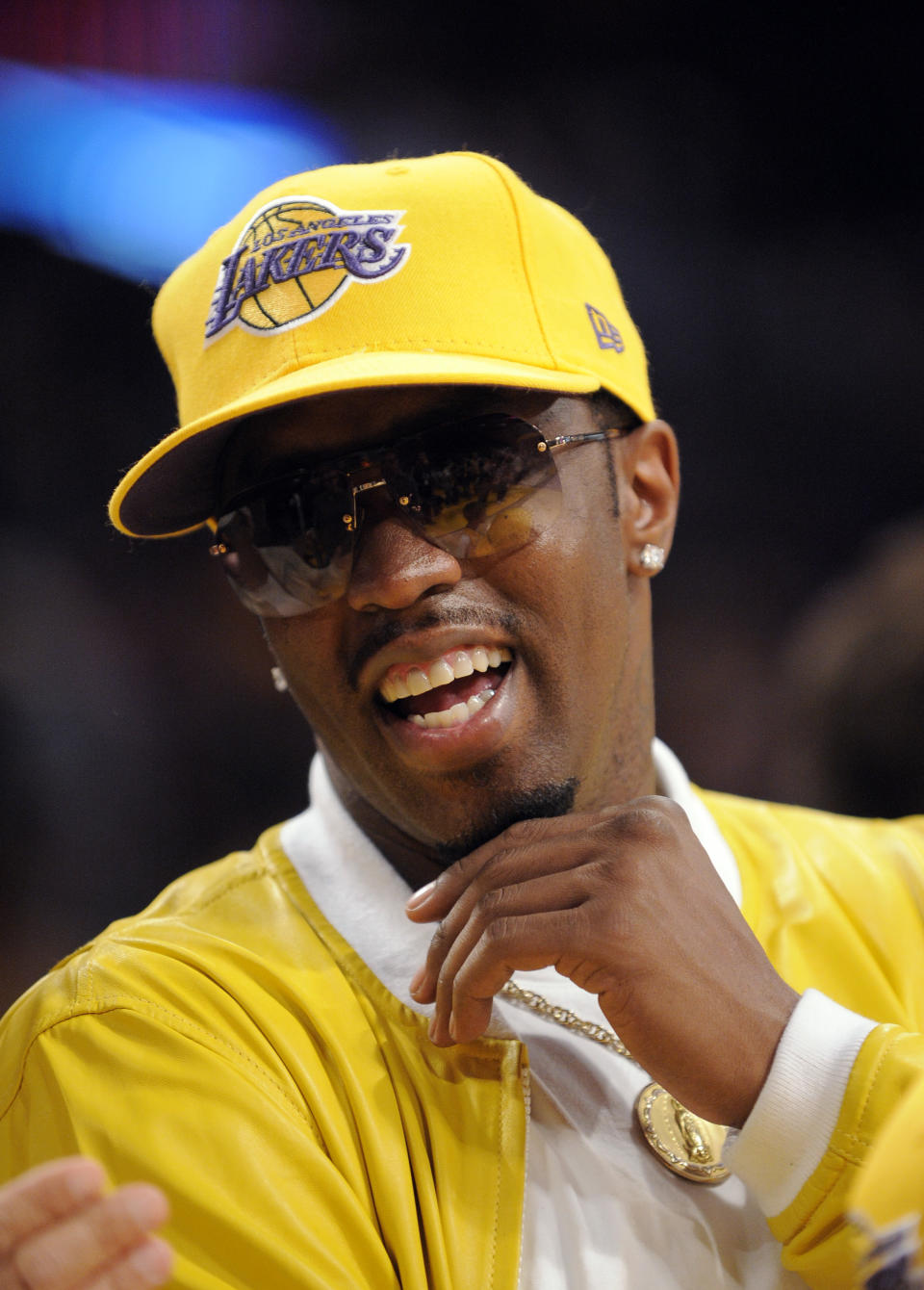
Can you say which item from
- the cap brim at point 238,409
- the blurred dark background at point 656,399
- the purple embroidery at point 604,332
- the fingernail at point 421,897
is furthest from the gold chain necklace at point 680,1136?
the blurred dark background at point 656,399

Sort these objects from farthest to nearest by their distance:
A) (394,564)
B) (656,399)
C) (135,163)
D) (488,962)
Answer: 1. (656,399)
2. (135,163)
3. (394,564)
4. (488,962)

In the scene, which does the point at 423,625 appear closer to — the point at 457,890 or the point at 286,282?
the point at 457,890

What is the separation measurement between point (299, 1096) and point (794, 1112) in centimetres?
60

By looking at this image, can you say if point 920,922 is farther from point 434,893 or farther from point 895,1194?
point 895,1194

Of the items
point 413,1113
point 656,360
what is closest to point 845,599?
point 656,360

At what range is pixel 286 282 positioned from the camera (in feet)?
5.43

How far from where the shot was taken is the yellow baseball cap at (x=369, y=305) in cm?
160

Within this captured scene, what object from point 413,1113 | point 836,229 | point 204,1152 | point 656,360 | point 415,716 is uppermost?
point 836,229

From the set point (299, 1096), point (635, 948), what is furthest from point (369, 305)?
point (299, 1096)

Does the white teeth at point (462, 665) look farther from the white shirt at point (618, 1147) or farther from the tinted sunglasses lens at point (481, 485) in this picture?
the white shirt at point (618, 1147)

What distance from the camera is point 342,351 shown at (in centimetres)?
161

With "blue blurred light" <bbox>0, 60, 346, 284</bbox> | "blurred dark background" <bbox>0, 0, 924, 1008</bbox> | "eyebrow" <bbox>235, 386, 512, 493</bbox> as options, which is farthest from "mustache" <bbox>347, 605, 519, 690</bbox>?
"blue blurred light" <bbox>0, 60, 346, 284</bbox>

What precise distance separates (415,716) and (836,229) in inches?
82.0

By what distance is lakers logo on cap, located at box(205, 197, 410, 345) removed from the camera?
163cm
